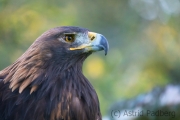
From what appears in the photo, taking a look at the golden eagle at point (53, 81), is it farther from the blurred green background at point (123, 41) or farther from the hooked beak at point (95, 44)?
the blurred green background at point (123, 41)

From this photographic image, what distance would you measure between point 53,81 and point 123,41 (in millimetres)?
5603

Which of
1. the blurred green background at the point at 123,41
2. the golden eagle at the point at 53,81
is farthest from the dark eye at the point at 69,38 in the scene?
the blurred green background at the point at 123,41

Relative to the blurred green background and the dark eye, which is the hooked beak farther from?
the blurred green background

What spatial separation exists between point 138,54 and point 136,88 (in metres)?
1.02

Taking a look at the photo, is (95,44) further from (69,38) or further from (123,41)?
(123,41)

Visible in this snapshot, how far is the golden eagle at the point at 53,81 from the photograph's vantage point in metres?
4.57

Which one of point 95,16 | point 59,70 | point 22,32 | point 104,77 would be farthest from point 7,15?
point 95,16

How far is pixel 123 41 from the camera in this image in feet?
33.4

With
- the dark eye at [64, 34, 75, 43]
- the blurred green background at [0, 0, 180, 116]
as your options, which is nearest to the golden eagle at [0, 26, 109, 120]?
the dark eye at [64, 34, 75, 43]

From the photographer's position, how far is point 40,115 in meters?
4.55

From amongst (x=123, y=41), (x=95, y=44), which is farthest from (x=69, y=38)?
(x=123, y=41)

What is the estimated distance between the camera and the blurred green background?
791 cm

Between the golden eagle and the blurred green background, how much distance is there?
2906mm

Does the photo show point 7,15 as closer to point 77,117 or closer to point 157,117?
point 157,117
